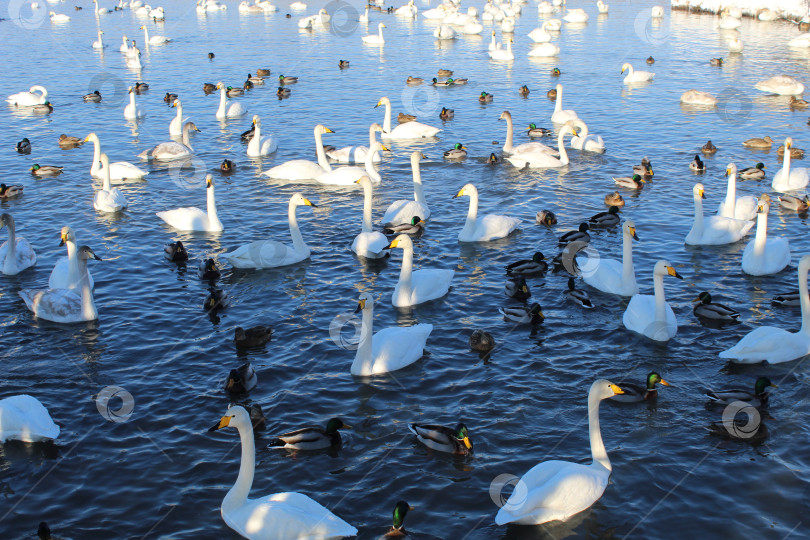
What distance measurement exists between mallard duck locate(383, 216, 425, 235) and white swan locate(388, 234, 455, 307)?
11.0 feet

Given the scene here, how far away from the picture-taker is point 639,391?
1245 centimetres

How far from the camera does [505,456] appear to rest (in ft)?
37.1

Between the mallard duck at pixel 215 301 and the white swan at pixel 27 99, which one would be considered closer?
the mallard duck at pixel 215 301

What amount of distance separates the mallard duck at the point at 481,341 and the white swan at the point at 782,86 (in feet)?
84.9

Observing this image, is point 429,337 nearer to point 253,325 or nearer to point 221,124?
point 253,325

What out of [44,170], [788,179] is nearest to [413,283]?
[788,179]

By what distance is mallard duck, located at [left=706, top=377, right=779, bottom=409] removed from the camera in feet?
39.4

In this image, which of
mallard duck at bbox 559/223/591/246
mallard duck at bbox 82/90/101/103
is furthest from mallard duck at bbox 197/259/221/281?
mallard duck at bbox 82/90/101/103

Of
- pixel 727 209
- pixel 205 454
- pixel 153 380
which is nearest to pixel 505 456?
pixel 205 454

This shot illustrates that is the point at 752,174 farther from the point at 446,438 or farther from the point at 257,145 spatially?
the point at 446,438

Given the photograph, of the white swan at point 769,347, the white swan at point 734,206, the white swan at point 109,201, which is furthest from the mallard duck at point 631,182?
the white swan at point 109,201

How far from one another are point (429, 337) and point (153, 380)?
16.2ft

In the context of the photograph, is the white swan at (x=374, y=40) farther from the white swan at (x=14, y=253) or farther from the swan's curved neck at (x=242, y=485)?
the swan's curved neck at (x=242, y=485)

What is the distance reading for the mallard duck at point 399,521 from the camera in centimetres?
964
